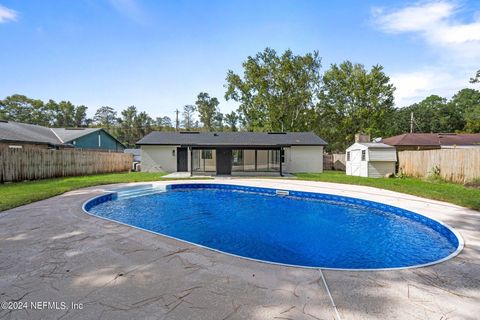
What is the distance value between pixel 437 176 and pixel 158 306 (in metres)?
15.1

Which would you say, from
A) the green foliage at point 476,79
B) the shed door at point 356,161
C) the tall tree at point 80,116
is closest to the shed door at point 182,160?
the shed door at point 356,161

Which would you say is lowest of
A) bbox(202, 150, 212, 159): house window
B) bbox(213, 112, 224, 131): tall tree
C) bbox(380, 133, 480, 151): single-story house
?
bbox(202, 150, 212, 159): house window

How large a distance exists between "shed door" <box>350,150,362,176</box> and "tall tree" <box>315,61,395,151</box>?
12162 millimetres

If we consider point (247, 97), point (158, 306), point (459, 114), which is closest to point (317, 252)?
point (158, 306)

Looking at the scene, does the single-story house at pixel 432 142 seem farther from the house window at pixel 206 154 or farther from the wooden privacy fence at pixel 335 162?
the house window at pixel 206 154

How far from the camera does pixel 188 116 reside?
49250 mm

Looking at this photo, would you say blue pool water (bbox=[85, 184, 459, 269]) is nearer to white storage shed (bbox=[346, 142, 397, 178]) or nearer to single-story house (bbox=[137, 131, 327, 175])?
white storage shed (bbox=[346, 142, 397, 178])

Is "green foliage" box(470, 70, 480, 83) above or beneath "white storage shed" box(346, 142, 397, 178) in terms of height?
above

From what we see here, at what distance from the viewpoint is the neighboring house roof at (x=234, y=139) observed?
18516mm

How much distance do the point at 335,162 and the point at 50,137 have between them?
24.9m

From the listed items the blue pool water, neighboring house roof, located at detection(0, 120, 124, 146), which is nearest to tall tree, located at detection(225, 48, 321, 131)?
neighboring house roof, located at detection(0, 120, 124, 146)

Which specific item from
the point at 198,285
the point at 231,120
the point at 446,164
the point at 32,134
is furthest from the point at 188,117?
the point at 198,285

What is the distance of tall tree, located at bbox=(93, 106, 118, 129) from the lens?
2184 inches

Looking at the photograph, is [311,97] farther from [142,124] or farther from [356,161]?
[142,124]
